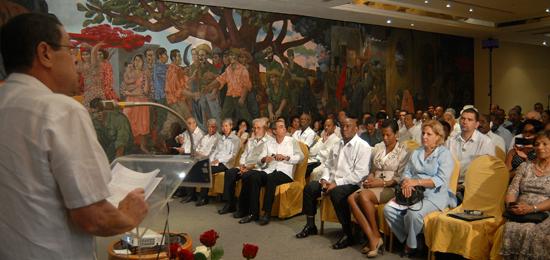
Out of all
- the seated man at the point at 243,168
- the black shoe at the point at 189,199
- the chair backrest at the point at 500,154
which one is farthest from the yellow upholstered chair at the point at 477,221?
the black shoe at the point at 189,199

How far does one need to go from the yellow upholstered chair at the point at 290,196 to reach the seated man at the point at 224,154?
59.5 inches

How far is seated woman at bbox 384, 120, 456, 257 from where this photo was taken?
14.9ft

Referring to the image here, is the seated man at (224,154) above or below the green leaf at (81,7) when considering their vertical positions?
below

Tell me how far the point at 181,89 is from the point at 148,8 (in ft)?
6.69

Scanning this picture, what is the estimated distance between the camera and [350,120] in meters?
5.64

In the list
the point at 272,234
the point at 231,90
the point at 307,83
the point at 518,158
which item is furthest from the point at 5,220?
the point at 307,83

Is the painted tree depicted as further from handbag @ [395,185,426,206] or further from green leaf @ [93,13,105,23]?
handbag @ [395,185,426,206]

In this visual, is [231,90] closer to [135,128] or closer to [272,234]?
[135,128]

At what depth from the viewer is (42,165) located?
4.11 ft

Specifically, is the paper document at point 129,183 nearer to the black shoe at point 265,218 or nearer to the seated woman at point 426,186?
the seated woman at point 426,186

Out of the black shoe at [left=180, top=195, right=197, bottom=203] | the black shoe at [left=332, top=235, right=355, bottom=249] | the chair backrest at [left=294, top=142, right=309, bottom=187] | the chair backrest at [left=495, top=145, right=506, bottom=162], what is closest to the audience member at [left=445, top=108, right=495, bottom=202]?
the chair backrest at [left=495, top=145, right=506, bottom=162]

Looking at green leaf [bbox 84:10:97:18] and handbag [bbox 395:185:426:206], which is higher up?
green leaf [bbox 84:10:97:18]

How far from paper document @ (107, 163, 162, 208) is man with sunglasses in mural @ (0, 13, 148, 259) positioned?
570mm

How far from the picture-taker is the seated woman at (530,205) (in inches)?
146
